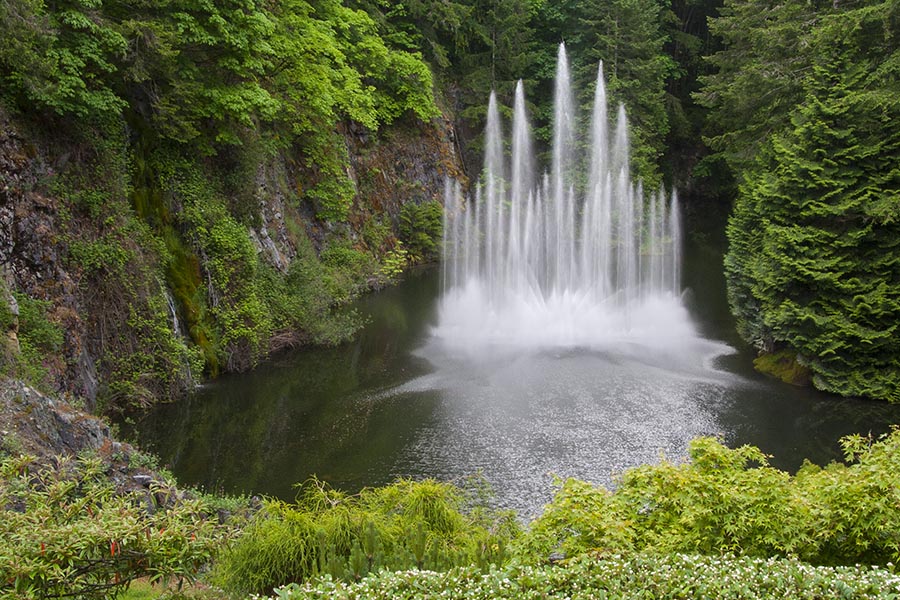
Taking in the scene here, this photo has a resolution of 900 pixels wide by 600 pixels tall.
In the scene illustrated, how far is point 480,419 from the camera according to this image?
12.8 metres

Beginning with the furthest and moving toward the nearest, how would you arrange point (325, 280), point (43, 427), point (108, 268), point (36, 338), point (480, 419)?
point (325, 280) < point (480, 419) < point (108, 268) < point (36, 338) < point (43, 427)

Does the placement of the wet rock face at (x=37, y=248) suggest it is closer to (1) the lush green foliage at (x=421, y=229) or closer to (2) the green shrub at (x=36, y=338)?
(2) the green shrub at (x=36, y=338)

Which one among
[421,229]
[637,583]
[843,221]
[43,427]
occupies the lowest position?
[637,583]

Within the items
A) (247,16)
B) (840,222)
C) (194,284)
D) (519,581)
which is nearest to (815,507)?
(519,581)

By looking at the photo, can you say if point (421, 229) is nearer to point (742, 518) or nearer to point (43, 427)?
point (43, 427)

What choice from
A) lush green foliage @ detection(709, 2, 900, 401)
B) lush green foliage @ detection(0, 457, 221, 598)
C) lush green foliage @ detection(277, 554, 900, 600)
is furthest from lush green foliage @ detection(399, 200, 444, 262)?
lush green foliage @ detection(277, 554, 900, 600)

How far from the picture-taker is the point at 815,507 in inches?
205

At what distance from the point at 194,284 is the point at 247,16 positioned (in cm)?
609

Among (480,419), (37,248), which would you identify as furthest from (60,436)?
(480,419)

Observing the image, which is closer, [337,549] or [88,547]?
[88,547]

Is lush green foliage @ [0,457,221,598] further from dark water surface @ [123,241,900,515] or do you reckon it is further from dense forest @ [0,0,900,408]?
dark water surface @ [123,241,900,515]

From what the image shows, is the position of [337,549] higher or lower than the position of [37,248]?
lower

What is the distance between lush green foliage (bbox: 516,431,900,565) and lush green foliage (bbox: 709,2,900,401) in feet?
30.7

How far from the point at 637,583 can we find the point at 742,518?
1.36 metres
